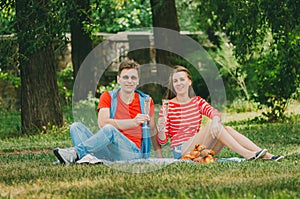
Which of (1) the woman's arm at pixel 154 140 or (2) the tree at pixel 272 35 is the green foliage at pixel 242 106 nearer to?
(2) the tree at pixel 272 35

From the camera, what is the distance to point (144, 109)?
23.5 feet

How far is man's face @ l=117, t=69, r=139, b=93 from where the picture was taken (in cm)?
706

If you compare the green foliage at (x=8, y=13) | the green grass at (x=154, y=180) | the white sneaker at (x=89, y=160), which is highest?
the green foliage at (x=8, y=13)

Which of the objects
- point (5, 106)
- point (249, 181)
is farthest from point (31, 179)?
point (5, 106)

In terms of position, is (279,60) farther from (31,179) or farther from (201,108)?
(31,179)

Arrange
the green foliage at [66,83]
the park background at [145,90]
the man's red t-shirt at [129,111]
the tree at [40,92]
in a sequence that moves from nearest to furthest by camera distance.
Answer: the park background at [145,90], the man's red t-shirt at [129,111], the tree at [40,92], the green foliage at [66,83]

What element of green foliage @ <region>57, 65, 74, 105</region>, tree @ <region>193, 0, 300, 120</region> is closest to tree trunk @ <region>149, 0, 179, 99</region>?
tree @ <region>193, 0, 300, 120</region>

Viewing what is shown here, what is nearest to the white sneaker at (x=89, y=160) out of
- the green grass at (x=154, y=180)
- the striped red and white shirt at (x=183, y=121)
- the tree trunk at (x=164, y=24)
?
the green grass at (x=154, y=180)

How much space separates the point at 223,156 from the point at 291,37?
484 cm

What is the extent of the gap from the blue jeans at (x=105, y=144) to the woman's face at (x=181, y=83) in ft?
2.54

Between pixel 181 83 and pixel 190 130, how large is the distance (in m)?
0.51

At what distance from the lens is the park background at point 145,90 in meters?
5.33

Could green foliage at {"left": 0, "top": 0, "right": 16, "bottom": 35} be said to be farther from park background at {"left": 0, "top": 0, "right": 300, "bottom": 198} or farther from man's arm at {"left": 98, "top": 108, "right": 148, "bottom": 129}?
man's arm at {"left": 98, "top": 108, "right": 148, "bottom": 129}

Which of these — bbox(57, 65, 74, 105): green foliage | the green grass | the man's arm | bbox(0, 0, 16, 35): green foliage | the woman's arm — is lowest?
the green grass
